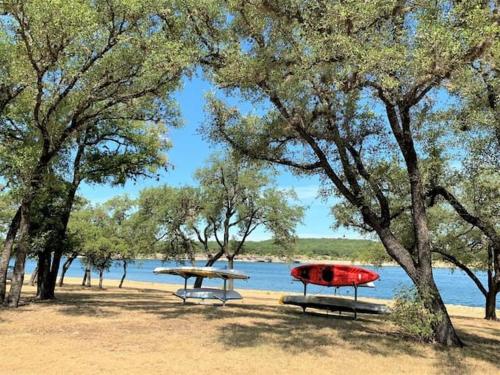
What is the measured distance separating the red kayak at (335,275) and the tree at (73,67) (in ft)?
29.0

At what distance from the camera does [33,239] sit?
18203mm

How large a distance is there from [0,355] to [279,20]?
31.6ft

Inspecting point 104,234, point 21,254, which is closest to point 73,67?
point 21,254

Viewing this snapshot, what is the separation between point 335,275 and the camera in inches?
724

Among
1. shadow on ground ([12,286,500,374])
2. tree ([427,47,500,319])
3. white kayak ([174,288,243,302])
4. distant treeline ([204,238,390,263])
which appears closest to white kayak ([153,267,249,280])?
white kayak ([174,288,243,302])

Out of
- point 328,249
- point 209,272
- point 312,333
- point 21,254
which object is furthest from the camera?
point 328,249

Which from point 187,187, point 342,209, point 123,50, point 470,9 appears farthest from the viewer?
point 187,187

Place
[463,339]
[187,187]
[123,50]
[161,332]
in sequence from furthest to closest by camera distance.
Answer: [187,187] → [123,50] → [463,339] → [161,332]

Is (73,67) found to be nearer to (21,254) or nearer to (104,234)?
(21,254)

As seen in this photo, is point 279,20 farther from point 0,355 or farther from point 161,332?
point 0,355

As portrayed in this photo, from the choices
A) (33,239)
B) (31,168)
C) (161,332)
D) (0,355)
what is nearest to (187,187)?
(33,239)

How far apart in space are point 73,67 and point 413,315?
11.8 meters

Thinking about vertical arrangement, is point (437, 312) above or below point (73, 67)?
below

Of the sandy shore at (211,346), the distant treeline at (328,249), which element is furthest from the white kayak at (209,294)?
the distant treeline at (328,249)
